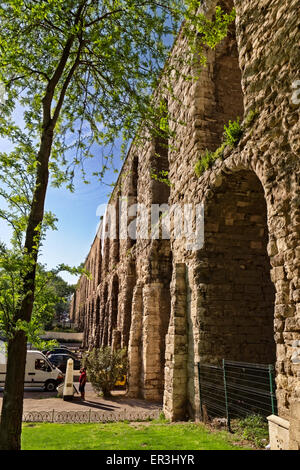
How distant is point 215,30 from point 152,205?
255 inches

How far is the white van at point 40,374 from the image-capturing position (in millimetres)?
15109

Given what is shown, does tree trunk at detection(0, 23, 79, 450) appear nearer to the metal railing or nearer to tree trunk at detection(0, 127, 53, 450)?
tree trunk at detection(0, 127, 53, 450)

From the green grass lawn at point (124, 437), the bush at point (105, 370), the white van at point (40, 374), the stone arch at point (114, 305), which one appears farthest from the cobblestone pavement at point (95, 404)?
the stone arch at point (114, 305)

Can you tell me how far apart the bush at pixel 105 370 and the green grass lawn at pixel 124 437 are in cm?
442

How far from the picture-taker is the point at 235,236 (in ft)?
25.9

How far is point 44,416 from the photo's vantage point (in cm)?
918

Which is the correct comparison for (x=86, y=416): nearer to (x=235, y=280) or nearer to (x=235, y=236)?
(x=235, y=280)

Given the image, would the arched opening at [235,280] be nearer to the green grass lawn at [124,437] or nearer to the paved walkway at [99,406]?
the green grass lawn at [124,437]

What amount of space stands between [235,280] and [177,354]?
219 centimetres

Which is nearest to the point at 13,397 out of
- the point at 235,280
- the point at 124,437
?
the point at 124,437

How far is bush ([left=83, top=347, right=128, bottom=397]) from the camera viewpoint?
40.6 feet

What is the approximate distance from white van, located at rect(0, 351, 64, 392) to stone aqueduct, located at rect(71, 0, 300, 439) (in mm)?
5046
